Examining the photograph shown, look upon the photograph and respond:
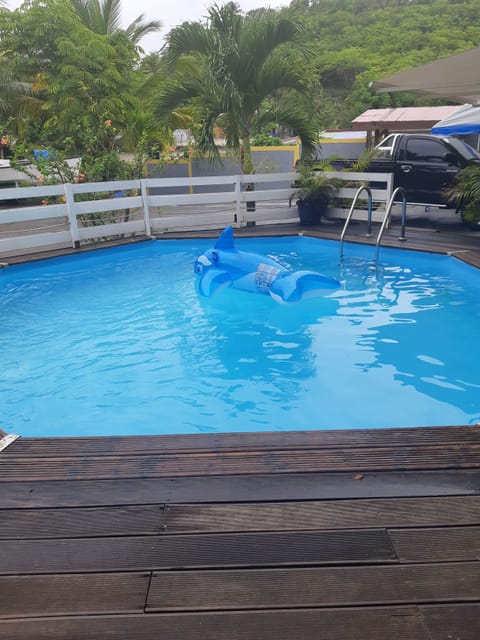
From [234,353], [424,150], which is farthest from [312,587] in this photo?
[424,150]

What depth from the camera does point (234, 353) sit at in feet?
18.0

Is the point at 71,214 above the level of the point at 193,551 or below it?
above

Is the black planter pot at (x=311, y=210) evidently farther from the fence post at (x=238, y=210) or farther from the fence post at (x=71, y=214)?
the fence post at (x=71, y=214)

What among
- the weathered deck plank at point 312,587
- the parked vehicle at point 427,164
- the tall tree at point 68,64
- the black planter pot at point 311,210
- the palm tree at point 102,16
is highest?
→ the palm tree at point 102,16

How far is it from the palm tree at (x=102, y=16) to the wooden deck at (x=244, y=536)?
1625cm

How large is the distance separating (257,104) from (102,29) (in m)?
8.16

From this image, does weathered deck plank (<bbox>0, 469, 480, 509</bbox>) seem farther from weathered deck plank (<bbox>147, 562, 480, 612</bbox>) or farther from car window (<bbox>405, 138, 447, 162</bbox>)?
car window (<bbox>405, 138, 447, 162</bbox>)

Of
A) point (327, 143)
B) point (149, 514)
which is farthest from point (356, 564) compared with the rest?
point (327, 143)

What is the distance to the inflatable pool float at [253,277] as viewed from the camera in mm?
6434

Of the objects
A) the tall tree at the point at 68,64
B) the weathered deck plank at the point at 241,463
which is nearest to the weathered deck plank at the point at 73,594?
the weathered deck plank at the point at 241,463

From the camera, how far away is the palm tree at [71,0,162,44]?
15609 mm

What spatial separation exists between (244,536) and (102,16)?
17.7 m

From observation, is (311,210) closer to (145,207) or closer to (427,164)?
(427,164)

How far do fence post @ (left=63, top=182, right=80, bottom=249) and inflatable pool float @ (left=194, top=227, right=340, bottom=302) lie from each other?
3.56 m
